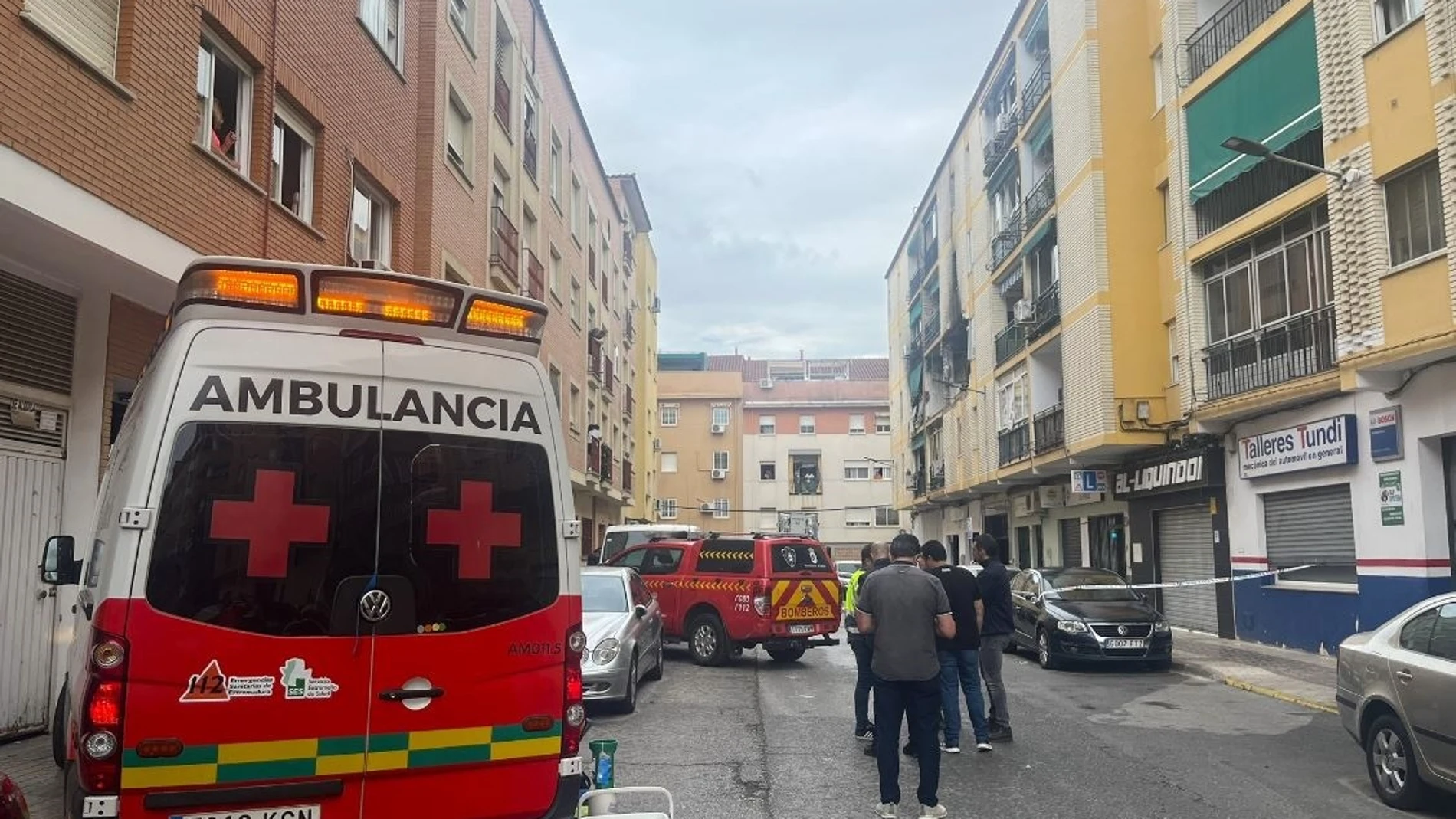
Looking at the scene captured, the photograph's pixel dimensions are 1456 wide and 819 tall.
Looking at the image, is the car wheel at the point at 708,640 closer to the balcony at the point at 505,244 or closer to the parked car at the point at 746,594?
the parked car at the point at 746,594

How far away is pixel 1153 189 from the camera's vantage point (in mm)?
22344

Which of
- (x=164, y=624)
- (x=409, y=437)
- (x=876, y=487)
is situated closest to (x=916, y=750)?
(x=409, y=437)

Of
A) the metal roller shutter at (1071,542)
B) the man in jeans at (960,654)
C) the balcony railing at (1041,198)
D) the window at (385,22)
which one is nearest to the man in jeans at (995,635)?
the man in jeans at (960,654)

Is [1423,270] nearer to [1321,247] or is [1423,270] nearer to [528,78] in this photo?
[1321,247]

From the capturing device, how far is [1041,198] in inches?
1060

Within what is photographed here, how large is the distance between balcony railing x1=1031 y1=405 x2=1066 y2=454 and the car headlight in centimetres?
1642

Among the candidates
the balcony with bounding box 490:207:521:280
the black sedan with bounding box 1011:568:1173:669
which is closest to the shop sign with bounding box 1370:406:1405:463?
the black sedan with bounding box 1011:568:1173:669

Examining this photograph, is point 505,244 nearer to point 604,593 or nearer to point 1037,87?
point 604,593

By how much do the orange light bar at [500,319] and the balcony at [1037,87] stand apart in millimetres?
24038

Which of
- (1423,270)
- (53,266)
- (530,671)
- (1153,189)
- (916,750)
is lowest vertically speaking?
(916,750)

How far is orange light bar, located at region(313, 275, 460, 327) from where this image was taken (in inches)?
165

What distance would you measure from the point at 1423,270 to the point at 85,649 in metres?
14.4

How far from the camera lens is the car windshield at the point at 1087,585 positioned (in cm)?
1559

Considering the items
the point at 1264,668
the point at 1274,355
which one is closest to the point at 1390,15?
the point at 1274,355
